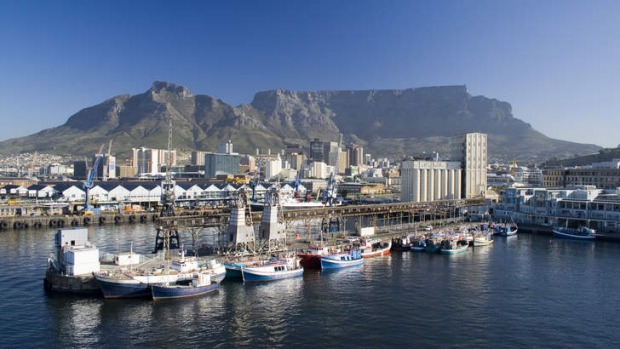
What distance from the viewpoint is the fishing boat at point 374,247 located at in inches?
1682

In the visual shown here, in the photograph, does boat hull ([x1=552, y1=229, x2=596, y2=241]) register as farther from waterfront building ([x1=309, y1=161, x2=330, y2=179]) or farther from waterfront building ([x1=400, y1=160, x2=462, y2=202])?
waterfront building ([x1=309, y1=161, x2=330, y2=179])

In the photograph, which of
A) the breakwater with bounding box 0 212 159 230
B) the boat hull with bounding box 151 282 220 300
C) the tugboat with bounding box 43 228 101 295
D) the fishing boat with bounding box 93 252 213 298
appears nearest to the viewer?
the fishing boat with bounding box 93 252 213 298

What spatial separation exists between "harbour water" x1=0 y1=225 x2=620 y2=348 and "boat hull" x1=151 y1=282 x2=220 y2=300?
0.51 meters

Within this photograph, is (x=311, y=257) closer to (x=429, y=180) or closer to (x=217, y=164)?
(x=429, y=180)

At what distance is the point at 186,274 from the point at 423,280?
50.8ft

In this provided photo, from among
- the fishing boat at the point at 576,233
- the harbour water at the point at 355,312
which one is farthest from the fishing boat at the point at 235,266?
the fishing boat at the point at 576,233

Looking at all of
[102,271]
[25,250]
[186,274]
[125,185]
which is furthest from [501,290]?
[125,185]

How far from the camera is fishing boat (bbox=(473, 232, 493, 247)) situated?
4950 centimetres

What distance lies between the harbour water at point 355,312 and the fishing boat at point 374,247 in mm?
3157

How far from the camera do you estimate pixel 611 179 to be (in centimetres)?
8300

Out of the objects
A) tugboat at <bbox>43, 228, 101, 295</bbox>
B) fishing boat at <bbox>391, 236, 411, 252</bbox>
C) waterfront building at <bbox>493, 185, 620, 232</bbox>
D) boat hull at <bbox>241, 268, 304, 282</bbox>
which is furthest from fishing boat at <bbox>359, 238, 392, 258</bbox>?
waterfront building at <bbox>493, 185, 620, 232</bbox>

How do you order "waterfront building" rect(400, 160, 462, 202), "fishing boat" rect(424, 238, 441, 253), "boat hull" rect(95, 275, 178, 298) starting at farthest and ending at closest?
"waterfront building" rect(400, 160, 462, 202), "fishing boat" rect(424, 238, 441, 253), "boat hull" rect(95, 275, 178, 298)

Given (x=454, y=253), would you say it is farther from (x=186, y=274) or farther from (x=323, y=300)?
(x=186, y=274)

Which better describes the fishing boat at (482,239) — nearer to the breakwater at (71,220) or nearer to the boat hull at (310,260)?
the boat hull at (310,260)
